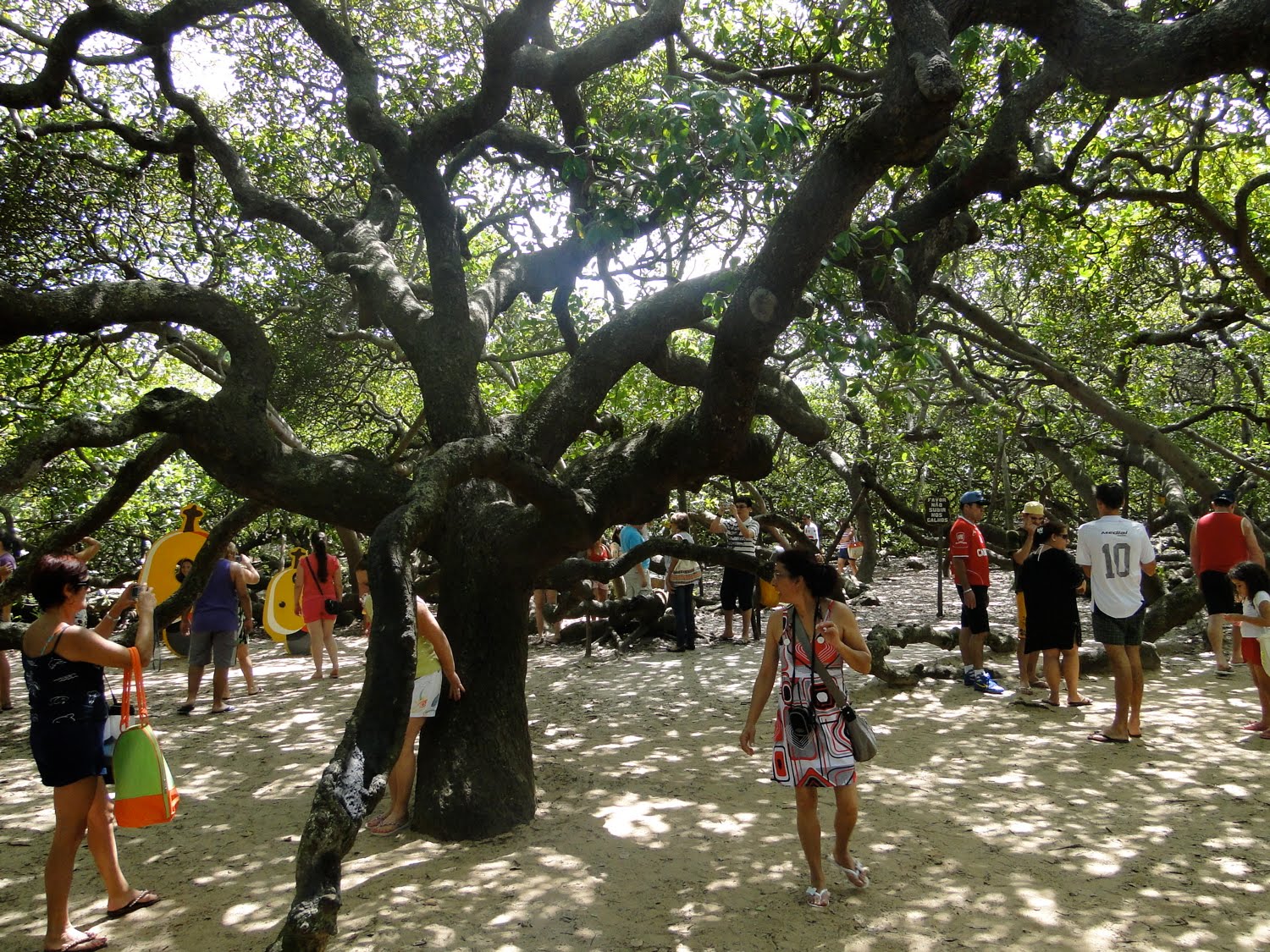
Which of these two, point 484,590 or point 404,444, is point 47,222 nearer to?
point 404,444

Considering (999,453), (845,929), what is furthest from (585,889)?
(999,453)

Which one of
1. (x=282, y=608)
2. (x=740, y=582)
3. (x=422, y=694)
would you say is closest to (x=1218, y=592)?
(x=740, y=582)

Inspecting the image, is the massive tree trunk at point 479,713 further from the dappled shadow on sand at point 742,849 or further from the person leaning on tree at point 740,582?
the person leaning on tree at point 740,582

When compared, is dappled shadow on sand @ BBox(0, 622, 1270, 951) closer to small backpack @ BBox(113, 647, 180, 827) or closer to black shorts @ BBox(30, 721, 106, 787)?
small backpack @ BBox(113, 647, 180, 827)

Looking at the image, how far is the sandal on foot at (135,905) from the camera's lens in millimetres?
3678

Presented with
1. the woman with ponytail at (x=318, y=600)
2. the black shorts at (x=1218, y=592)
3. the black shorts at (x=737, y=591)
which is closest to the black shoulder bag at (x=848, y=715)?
the black shorts at (x=1218, y=592)

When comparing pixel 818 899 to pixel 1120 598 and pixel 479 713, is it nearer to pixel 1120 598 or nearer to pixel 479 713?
pixel 479 713

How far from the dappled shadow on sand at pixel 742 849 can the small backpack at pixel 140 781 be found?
501 mm

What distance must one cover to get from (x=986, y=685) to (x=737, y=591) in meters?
3.69

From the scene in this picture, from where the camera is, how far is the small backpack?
353 centimetres

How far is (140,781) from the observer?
3.56 m

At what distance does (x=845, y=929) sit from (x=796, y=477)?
16.5 m

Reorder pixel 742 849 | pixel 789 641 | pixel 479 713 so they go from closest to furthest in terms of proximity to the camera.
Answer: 1. pixel 789 641
2. pixel 742 849
3. pixel 479 713

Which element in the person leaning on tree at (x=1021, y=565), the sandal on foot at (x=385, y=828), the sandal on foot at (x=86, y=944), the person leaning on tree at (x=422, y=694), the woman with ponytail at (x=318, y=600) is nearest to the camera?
the sandal on foot at (x=86, y=944)
